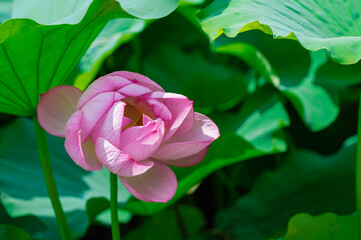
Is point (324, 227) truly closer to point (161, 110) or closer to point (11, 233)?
point (161, 110)

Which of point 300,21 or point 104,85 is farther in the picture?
point 300,21

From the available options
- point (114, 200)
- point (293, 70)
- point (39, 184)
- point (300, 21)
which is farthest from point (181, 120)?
point (293, 70)

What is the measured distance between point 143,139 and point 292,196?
28.0 inches

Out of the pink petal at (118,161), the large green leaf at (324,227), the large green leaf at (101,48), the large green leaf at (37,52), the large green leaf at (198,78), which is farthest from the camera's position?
the large green leaf at (198,78)

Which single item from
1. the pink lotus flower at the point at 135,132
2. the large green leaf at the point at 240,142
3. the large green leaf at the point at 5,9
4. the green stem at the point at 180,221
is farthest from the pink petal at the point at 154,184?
the green stem at the point at 180,221

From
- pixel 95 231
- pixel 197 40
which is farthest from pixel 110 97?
pixel 197 40

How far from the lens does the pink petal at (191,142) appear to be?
1.62 feet

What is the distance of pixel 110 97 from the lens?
487mm

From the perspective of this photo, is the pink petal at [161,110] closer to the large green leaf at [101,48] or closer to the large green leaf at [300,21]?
A: the large green leaf at [300,21]

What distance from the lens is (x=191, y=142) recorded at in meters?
0.49

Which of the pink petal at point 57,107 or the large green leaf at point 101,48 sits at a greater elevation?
the pink petal at point 57,107

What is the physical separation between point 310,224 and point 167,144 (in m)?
0.33

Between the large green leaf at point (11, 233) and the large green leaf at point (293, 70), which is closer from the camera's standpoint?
the large green leaf at point (11, 233)

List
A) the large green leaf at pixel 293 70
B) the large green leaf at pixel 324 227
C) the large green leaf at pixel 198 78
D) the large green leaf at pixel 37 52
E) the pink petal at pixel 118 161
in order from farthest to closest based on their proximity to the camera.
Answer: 1. the large green leaf at pixel 198 78
2. the large green leaf at pixel 293 70
3. the large green leaf at pixel 324 227
4. the large green leaf at pixel 37 52
5. the pink petal at pixel 118 161
